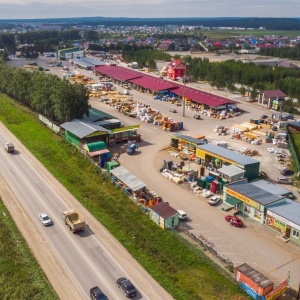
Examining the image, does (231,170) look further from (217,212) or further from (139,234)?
(139,234)

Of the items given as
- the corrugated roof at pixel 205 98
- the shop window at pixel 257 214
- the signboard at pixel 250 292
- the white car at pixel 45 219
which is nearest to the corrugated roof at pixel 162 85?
the corrugated roof at pixel 205 98

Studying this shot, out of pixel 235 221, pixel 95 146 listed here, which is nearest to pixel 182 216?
pixel 235 221

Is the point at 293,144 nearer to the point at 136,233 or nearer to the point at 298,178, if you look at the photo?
the point at 298,178

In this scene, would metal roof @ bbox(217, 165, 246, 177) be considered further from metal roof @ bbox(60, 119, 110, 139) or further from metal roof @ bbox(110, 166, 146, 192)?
metal roof @ bbox(60, 119, 110, 139)

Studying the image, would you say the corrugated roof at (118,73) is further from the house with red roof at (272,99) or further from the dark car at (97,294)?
the dark car at (97,294)

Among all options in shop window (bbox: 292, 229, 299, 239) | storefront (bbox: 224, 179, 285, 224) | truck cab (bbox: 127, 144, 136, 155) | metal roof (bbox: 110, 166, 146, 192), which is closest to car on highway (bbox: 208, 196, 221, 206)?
storefront (bbox: 224, 179, 285, 224)
